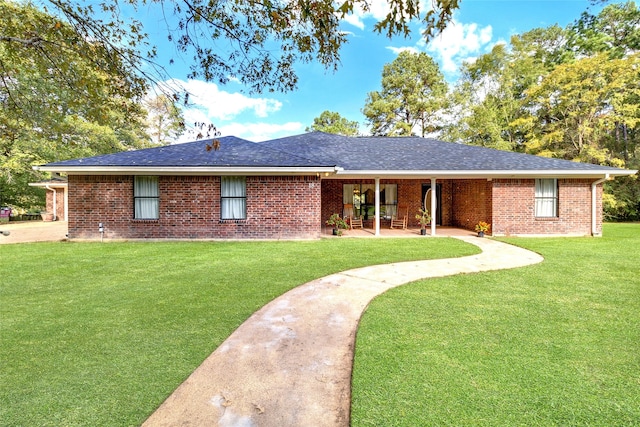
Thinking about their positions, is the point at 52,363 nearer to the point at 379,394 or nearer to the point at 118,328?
the point at 118,328

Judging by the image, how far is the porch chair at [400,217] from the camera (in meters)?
14.6

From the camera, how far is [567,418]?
2146mm

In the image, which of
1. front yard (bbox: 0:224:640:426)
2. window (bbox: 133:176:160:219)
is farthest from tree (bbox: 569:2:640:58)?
window (bbox: 133:176:160:219)

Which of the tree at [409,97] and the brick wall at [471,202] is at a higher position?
the tree at [409,97]

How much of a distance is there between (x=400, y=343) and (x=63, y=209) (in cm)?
2575

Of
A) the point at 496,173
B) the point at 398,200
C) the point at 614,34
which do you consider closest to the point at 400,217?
the point at 398,200

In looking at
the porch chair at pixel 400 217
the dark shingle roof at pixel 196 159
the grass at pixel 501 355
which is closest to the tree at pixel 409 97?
the porch chair at pixel 400 217

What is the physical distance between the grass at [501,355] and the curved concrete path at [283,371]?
207mm

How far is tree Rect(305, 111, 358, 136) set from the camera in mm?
33281

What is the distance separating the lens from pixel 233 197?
10.9m

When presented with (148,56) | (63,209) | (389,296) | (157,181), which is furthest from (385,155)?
(63,209)

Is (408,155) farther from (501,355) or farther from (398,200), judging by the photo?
(501,355)

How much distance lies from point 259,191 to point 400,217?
7373mm

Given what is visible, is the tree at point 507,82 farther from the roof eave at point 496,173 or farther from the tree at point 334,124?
the roof eave at point 496,173
